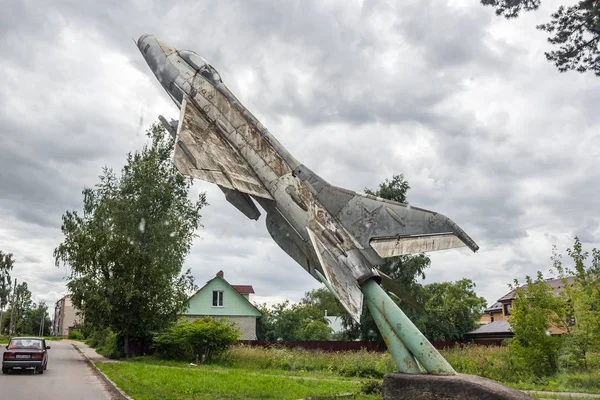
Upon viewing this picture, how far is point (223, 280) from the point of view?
1548 inches

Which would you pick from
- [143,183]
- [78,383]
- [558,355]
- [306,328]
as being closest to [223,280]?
[306,328]

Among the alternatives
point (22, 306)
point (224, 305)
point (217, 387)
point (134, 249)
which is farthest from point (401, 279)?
point (22, 306)

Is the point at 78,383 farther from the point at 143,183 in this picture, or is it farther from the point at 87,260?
the point at 143,183

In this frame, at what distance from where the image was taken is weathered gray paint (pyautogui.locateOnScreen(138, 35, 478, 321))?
9.81 m

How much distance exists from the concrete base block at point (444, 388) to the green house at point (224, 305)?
101 ft

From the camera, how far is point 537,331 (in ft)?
57.0

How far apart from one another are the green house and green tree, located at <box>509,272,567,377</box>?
24.4 meters

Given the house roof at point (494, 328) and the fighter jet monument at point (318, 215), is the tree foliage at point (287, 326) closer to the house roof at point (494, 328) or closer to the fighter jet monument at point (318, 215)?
the house roof at point (494, 328)

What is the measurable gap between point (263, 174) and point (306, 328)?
107 ft

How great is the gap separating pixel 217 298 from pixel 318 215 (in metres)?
30.3

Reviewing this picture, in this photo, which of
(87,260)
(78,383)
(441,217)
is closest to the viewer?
(441,217)

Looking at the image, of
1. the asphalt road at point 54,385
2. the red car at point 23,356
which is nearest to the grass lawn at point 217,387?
the asphalt road at point 54,385

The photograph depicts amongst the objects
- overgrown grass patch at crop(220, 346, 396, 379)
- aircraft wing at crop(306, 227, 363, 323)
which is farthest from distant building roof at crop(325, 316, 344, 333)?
aircraft wing at crop(306, 227, 363, 323)

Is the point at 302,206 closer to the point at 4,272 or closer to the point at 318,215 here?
the point at 318,215
